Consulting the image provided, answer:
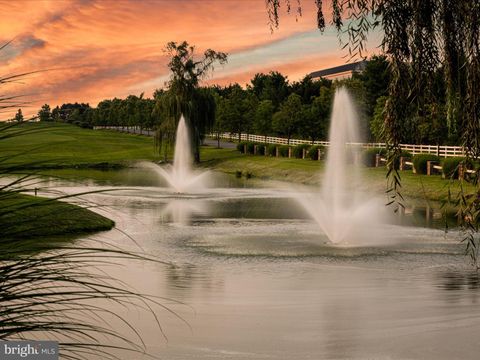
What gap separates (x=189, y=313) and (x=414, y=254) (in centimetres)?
938

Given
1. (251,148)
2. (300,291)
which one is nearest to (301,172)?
(251,148)

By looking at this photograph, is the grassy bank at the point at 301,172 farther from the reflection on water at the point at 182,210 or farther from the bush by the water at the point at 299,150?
the reflection on water at the point at 182,210

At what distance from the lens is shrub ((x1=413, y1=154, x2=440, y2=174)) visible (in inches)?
1719

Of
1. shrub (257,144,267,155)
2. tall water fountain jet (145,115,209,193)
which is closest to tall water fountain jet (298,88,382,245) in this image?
tall water fountain jet (145,115,209,193)

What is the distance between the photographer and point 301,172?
54469 millimetres

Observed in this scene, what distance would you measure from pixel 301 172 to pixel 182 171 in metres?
9.55

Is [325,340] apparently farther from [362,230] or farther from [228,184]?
[228,184]

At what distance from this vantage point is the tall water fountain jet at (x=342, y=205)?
79.9ft

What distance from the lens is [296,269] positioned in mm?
17250

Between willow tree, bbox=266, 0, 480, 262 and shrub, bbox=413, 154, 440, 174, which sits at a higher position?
willow tree, bbox=266, 0, 480, 262

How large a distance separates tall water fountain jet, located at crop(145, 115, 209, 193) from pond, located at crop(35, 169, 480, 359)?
20.3 meters

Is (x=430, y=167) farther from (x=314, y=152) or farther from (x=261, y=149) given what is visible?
(x=261, y=149)

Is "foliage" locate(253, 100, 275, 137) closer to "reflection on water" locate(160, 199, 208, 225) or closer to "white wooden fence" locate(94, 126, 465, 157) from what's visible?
"white wooden fence" locate(94, 126, 465, 157)

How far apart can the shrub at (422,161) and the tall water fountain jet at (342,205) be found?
389 cm
